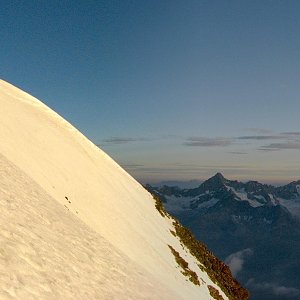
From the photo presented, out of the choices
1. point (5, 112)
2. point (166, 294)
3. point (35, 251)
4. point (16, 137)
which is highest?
point (5, 112)

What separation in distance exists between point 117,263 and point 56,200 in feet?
22.3

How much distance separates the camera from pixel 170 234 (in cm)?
4369

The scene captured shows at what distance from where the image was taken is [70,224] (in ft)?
71.3

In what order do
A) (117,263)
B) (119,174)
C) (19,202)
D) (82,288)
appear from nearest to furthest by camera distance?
1. (82,288)
2. (19,202)
3. (117,263)
4. (119,174)

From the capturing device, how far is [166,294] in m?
21.9

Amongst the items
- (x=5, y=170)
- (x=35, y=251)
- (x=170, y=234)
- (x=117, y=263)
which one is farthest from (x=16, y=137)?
(x=170, y=234)

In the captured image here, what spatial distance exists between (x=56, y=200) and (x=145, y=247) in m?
9.40

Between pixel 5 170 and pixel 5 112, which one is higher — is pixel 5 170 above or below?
below

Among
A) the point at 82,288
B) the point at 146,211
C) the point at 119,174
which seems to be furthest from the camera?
the point at 119,174

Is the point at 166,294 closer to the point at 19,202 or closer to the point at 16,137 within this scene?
the point at 19,202

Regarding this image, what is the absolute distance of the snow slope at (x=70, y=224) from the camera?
14.8 m

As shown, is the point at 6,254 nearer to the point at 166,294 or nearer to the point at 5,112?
the point at 166,294

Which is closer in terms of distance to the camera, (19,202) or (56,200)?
(19,202)

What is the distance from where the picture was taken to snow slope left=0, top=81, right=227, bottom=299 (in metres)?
14.8
